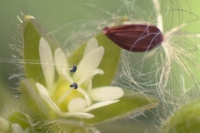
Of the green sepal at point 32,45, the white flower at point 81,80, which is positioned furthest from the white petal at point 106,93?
the green sepal at point 32,45

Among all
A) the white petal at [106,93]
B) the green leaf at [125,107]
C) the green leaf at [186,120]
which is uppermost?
the white petal at [106,93]

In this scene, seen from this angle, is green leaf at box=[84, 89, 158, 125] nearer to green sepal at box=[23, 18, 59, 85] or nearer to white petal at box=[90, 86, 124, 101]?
white petal at box=[90, 86, 124, 101]

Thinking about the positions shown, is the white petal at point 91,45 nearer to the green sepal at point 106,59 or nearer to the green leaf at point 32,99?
the green sepal at point 106,59

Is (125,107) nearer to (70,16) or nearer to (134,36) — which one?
(134,36)

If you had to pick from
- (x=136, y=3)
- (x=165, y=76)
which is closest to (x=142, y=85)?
(x=165, y=76)

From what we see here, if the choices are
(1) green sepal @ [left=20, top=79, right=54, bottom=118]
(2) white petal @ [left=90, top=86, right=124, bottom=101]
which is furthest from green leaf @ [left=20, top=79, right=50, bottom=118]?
(2) white petal @ [left=90, top=86, right=124, bottom=101]

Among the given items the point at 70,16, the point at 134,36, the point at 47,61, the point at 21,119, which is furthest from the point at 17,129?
the point at 70,16

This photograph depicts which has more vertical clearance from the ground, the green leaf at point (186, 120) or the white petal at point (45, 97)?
the white petal at point (45, 97)
